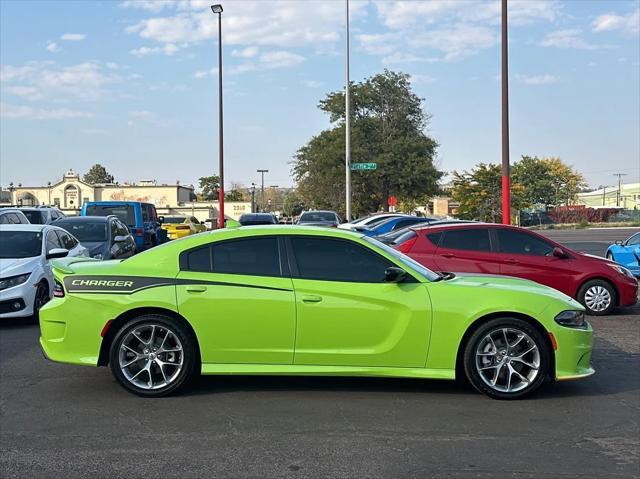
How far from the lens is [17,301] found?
30.8ft

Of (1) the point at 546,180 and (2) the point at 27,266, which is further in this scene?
(1) the point at 546,180

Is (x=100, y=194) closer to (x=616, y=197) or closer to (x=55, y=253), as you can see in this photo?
(x=55, y=253)

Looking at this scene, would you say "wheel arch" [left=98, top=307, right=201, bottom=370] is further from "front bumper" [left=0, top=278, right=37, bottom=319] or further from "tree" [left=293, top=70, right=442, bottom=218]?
"tree" [left=293, top=70, right=442, bottom=218]

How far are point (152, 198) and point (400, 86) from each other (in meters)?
43.8

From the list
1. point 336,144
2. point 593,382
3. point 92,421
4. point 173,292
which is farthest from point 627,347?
point 336,144

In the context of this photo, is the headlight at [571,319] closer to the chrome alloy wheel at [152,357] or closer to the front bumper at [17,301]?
the chrome alloy wheel at [152,357]

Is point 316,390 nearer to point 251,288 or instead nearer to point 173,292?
point 251,288

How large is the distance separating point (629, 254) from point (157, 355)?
11.5 metres

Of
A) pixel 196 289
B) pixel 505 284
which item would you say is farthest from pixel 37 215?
pixel 505 284

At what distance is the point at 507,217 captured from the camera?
15773 mm

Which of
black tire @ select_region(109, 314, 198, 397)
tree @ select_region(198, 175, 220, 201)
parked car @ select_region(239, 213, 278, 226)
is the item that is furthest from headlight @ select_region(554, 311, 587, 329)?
tree @ select_region(198, 175, 220, 201)

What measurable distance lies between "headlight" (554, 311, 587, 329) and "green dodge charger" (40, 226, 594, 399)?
0.01 meters

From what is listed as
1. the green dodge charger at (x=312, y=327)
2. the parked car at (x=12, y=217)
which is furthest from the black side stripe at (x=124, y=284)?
the parked car at (x=12, y=217)

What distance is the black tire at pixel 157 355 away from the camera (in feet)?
19.4
